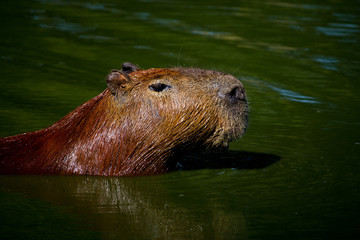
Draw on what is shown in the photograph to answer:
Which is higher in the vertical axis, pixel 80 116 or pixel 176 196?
pixel 80 116

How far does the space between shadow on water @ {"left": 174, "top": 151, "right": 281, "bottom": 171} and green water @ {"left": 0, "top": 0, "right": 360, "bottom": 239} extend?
0.32 ft

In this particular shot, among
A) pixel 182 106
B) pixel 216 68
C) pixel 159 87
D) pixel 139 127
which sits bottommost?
pixel 216 68

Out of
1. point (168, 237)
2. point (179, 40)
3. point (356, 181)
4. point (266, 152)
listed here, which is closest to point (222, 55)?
point (179, 40)

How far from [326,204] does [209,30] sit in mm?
6798

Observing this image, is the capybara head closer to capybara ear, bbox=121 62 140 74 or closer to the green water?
capybara ear, bbox=121 62 140 74

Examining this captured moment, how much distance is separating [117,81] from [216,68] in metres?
4.16

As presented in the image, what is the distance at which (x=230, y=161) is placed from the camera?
5.91m

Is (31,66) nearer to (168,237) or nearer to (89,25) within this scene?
(89,25)

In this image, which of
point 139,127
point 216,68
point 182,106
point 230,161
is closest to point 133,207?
point 139,127

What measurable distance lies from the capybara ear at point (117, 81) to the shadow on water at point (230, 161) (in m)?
0.92

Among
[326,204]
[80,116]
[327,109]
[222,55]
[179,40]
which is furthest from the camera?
[179,40]

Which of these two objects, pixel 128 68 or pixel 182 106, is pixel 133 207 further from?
pixel 128 68

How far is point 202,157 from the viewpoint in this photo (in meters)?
6.01

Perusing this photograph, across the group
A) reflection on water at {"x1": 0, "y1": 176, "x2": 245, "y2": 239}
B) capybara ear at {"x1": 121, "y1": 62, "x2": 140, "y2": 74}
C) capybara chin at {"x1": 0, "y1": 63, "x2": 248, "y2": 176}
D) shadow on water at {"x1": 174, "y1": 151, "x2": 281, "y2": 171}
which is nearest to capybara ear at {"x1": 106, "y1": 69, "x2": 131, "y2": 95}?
capybara chin at {"x1": 0, "y1": 63, "x2": 248, "y2": 176}
